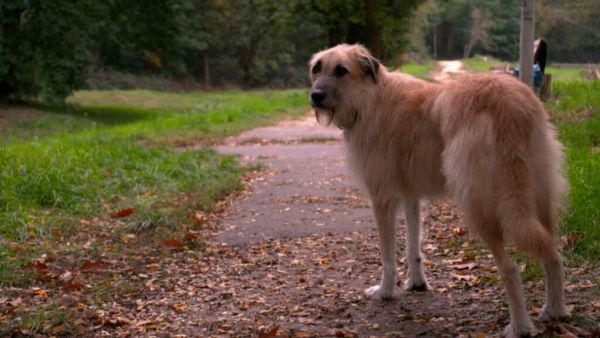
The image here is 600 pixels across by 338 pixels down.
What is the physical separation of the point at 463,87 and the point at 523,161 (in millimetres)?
695

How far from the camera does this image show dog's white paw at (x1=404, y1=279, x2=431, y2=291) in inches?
223

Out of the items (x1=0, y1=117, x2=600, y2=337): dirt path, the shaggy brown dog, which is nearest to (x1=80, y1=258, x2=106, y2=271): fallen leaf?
(x1=0, y1=117, x2=600, y2=337): dirt path

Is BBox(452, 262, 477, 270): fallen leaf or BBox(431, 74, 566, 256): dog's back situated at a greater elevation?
BBox(431, 74, 566, 256): dog's back

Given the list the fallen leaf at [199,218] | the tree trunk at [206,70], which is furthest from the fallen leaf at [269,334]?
the tree trunk at [206,70]

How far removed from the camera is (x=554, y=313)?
4.41m

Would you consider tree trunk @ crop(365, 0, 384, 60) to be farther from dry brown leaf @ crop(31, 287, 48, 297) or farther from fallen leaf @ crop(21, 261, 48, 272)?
dry brown leaf @ crop(31, 287, 48, 297)

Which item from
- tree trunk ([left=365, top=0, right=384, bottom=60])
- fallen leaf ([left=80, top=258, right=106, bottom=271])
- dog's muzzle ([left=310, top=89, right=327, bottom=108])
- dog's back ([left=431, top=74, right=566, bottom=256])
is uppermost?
tree trunk ([left=365, top=0, right=384, bottom=60])

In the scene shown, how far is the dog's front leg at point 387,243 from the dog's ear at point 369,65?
38.2 inches

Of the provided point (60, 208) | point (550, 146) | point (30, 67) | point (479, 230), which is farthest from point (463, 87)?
point (30, 67)

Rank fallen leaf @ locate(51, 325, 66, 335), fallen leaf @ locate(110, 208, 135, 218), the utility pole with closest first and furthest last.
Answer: fallen leaf @ locate(51, 325, 66, 335) → fallen leaf @ locate(110, 208, 135, 218) → the utility pole

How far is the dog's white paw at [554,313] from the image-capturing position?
4.40 meters

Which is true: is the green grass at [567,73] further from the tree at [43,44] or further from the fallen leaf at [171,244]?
the tree at [43,44]

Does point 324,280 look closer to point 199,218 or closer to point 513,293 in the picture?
point 513,293

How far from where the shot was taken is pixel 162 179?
10.3m
